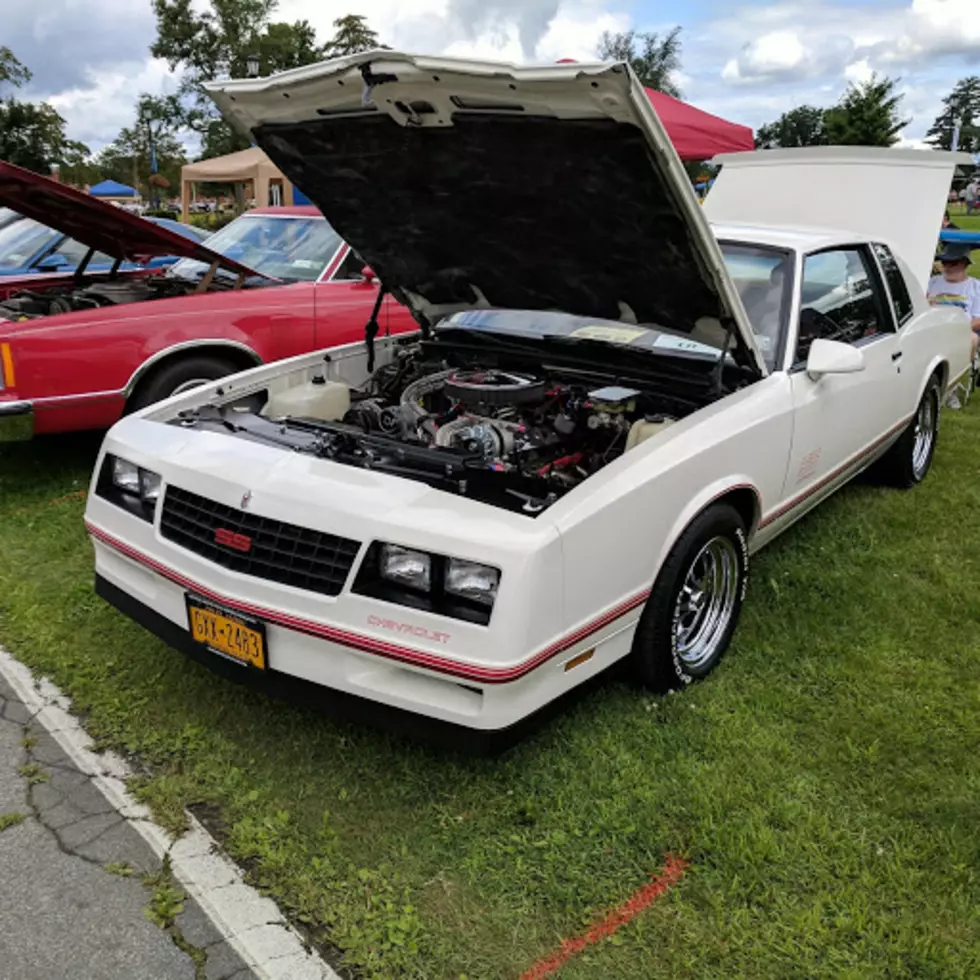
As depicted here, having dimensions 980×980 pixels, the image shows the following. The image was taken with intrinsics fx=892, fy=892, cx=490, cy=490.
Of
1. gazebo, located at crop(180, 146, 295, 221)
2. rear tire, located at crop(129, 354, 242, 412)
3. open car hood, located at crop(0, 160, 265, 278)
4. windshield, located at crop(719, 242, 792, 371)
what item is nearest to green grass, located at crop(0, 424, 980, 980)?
windshield, located at crop(719, 242, 792, 371)

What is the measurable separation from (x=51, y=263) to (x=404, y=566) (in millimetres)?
6834

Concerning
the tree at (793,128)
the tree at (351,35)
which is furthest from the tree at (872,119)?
the tree at (793,128)

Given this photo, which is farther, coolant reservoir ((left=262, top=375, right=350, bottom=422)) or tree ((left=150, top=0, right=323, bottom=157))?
tree ((left=150, top=0, right=323, bottom=157))

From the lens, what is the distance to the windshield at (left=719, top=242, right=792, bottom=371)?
3.56m

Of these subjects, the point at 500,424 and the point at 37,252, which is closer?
Result: the point at 500,424

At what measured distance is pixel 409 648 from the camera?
236 centimetres

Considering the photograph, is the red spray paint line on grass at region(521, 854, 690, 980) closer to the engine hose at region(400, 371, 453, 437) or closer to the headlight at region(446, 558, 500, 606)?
the headlight at region(446, 558, 500, 606)

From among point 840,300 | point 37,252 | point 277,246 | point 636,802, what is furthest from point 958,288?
point 37,252

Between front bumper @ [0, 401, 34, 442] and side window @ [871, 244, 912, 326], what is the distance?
4522mm

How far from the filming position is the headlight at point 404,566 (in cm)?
246

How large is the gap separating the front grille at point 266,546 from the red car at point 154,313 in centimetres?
248

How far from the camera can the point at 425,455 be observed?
2.92 m

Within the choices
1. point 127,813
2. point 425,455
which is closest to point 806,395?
point 425,455

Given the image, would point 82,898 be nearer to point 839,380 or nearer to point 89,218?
point 839,380
